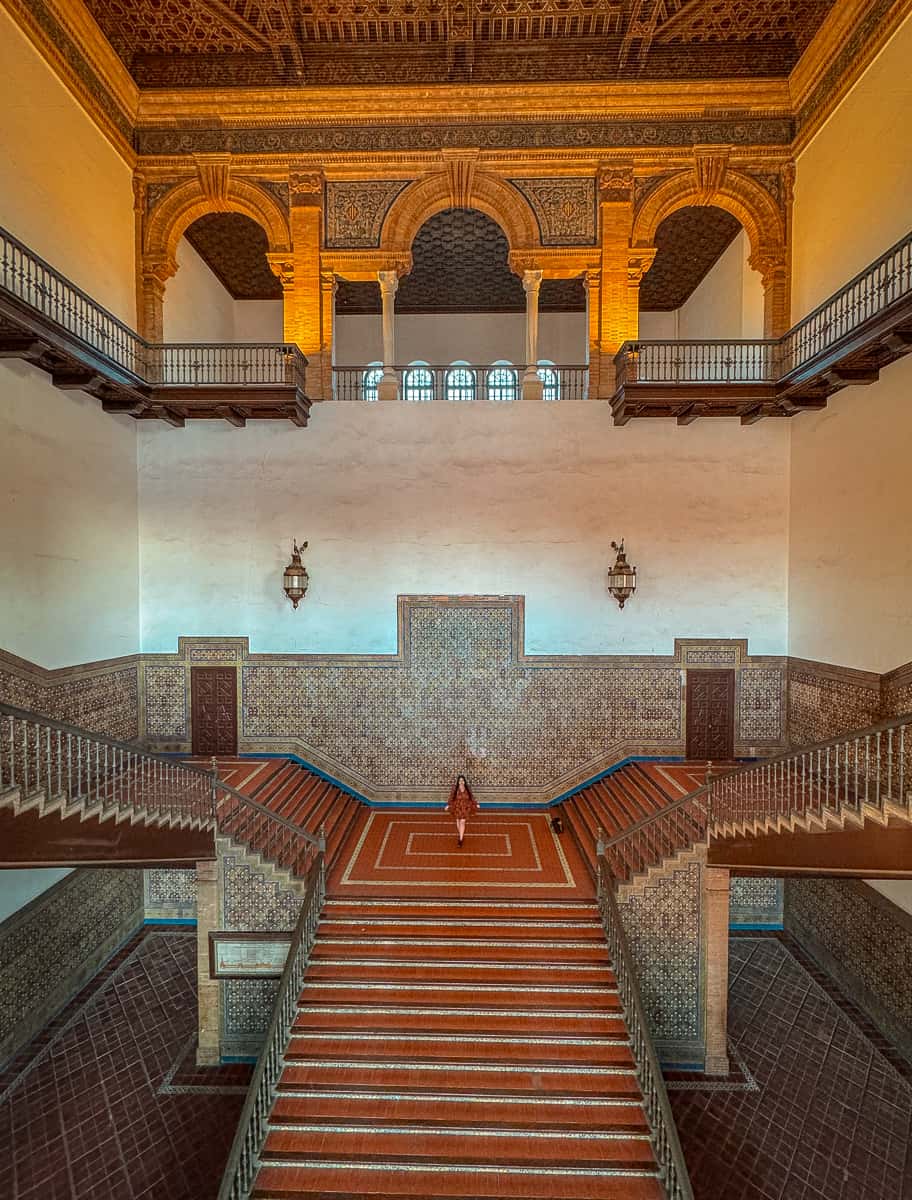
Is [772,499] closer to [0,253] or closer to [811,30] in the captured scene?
[811,30]

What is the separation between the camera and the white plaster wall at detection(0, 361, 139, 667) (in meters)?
6.50

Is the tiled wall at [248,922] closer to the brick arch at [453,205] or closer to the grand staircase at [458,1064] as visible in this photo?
the grand staircase at [458,1064]

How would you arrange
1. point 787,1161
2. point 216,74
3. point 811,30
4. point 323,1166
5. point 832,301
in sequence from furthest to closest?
point 216,74 → point 811,30 → point 832,301 → point 787,1161 → point 323,1166

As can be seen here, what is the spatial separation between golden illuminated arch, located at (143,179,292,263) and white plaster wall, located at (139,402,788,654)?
8.41 ft

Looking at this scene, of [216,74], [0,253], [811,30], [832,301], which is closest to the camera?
[0,253]

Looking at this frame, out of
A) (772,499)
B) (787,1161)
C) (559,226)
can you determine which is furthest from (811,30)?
(787,1161)

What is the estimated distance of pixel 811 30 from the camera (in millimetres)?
7715

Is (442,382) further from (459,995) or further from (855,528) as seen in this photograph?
(459,995)

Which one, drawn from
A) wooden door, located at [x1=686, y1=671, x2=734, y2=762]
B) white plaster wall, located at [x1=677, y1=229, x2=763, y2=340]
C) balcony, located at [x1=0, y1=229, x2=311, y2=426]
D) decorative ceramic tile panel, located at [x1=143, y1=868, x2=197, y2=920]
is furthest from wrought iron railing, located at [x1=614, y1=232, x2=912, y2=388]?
decorative ceramic tile panel, located at [x1=143, y1=868, x2=197, y2=920]

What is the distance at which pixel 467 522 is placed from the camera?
9000 mm

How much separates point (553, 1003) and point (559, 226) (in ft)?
31.6

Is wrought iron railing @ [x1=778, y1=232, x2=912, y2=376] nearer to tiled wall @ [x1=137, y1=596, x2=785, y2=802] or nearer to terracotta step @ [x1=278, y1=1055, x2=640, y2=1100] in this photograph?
tiled wall @ [x1=137, y1=596, x2=785, y2=802]

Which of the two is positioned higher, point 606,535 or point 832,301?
point 832,301

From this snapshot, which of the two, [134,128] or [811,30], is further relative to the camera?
[134,128]
